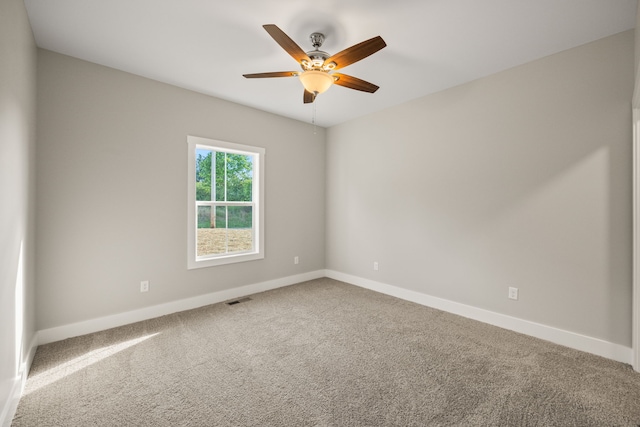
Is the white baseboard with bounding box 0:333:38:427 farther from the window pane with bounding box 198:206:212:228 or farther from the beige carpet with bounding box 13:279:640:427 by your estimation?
the window pane with bounding box 198:206:212:228

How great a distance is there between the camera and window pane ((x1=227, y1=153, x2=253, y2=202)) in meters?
3.99

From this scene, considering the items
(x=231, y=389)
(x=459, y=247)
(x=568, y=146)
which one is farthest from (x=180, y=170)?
(x=568, y=146)

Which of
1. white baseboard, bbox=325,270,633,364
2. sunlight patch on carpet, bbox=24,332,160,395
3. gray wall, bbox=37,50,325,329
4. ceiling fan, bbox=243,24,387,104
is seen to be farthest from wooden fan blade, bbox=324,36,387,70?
sunlight patch on carpet, bbox=24,332,160,395

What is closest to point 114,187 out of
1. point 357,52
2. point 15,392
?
point 15,392

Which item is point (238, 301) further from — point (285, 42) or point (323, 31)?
point (323, 31)

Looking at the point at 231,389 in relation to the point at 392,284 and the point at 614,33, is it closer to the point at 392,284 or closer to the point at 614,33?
the point at 392,284

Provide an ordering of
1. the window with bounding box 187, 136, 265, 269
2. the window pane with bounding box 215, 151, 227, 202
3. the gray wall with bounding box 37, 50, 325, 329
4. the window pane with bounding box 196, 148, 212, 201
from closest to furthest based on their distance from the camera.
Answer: the gray wall with bounding box 37, 50, 325, 329 < the window with bounding box 187, 136, 265, 269 < the window pane with bounding box 196, 148, 212, 201 < the window pane with bounding box 215, 151, 227, 202

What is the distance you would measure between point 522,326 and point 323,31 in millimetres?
3302

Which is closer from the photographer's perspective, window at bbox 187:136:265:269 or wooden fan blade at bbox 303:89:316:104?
wooden fan blade at bbox 303:89:316:104

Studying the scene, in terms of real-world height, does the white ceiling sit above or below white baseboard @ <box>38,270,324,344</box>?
above

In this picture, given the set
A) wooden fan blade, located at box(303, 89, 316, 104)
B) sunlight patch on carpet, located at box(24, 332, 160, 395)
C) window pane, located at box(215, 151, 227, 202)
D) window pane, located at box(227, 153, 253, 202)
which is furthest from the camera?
window pane, located at box(227, 153, 253, 202)

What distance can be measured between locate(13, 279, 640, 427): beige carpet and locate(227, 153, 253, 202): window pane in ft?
5.49

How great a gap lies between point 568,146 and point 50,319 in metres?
4.97

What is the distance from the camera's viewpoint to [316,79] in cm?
221
